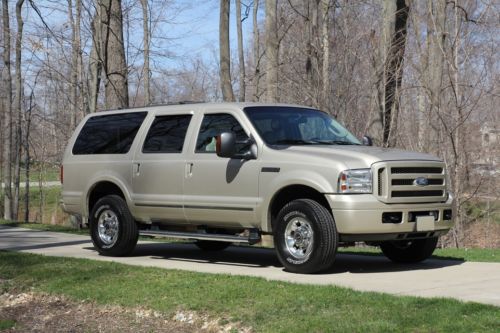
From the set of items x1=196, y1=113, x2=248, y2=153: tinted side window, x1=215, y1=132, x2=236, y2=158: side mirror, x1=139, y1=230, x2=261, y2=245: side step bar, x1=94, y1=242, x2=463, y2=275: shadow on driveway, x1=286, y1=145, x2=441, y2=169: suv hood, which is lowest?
x1=94, y1=242, x2=463, y2=275: shadow on driveway

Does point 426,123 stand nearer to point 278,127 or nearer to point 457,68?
point 457,68

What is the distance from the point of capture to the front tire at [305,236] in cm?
868

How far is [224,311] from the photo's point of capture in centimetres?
717

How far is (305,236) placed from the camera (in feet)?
29.4

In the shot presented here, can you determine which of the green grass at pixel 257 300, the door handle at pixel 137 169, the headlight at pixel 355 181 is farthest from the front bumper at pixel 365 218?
the door handle at pixel 137 169

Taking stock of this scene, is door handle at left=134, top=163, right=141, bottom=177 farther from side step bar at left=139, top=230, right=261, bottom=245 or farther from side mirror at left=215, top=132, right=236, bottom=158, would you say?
side mirror at left=215, top=132, right=236, bottom=158

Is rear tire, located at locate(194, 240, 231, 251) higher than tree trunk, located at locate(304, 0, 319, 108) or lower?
lower

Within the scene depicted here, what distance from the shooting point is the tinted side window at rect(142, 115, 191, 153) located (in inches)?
419

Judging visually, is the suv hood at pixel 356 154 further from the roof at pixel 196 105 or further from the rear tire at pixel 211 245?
the rear tire at pixel 211 245

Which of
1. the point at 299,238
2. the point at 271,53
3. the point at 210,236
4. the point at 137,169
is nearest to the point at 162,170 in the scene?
the point at 137,169

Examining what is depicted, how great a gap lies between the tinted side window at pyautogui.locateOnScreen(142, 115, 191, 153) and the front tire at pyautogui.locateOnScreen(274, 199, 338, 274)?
7.20 ft

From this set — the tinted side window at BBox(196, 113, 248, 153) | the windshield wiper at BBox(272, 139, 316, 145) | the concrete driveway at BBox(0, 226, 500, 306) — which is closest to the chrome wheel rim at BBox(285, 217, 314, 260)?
the concrete driveway at BBox(0, 226, 500, 306)

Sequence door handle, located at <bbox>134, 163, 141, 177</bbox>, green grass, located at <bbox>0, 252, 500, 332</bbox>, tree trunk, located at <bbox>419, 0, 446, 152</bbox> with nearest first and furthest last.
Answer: green grass, located at <bbox>0, 252, 500, 332</bbox> < door handle, located at <bbox>134, 163, 141, 177</bbox> < tree trunk, located at <bbox>419, 0, 446, 152</bbox>

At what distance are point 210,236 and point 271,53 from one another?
13470 mm
